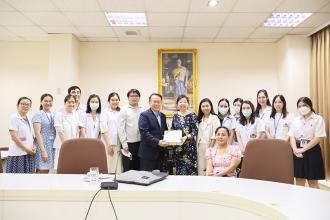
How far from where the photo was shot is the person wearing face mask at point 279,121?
3830 mm

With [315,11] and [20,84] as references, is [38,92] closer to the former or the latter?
[20,84]

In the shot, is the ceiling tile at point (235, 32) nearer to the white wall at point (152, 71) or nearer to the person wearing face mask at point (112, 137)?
the white wall at point (152, 71)

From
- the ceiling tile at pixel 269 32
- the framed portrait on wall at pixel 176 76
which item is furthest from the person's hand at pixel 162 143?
the ceiling tile at pixel 269 32

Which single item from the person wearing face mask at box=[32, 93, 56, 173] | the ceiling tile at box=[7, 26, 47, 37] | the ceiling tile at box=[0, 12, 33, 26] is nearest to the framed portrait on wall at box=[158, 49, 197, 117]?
the ceiling tile at box=[7, 26, 47, 37]

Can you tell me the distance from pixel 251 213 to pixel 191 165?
204 centimetres

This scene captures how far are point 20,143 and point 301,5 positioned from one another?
4187mm

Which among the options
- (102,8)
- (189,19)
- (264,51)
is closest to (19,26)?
(102,8)

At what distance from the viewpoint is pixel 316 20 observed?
470 cm

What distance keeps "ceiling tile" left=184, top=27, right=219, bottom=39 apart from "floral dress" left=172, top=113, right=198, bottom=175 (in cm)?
223

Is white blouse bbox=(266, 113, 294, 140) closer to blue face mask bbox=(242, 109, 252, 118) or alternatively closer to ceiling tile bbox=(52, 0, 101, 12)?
blue face mask bbox=(242, 109, 252, 118)

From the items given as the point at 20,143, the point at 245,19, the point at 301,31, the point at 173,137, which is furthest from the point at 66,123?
the point at 301,31

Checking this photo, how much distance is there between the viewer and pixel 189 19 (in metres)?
4.60

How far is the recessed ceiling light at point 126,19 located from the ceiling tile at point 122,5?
0.73 ft

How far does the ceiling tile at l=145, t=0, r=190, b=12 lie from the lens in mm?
3922
